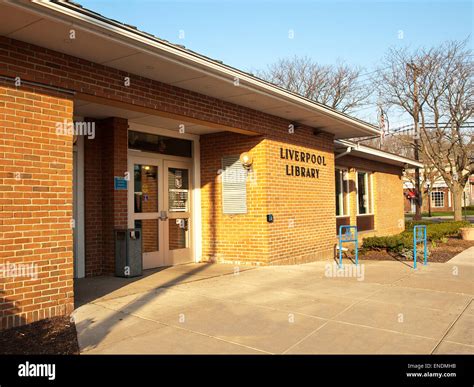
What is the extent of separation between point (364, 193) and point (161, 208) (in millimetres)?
9849

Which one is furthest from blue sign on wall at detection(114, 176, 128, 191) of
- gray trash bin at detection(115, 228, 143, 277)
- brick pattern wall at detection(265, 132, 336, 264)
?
brick pattern wall at detection(265, 132, 336, 264)

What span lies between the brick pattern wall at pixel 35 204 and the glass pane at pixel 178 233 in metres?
4.10

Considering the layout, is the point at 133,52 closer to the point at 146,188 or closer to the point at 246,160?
the point at 146,188

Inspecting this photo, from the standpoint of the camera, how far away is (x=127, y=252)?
25.0 feet

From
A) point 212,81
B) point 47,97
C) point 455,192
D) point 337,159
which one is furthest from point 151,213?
point 455,192

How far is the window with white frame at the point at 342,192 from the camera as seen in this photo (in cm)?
1455

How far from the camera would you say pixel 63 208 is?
5367 mm

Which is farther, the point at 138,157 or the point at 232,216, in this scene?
the point at 232,216

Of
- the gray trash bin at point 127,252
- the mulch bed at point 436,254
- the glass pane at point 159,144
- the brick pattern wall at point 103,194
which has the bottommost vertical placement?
the mulch bed at point 436,254

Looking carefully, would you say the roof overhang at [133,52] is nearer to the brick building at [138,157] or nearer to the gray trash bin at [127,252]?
the brick building at [138,157]

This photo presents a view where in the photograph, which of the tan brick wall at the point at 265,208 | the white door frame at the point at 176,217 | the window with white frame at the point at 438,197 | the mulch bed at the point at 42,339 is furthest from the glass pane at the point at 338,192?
the window with white frame at the point at 438,197

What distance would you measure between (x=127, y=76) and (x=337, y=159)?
30.4ft

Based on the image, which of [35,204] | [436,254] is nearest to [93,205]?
[35,204]
